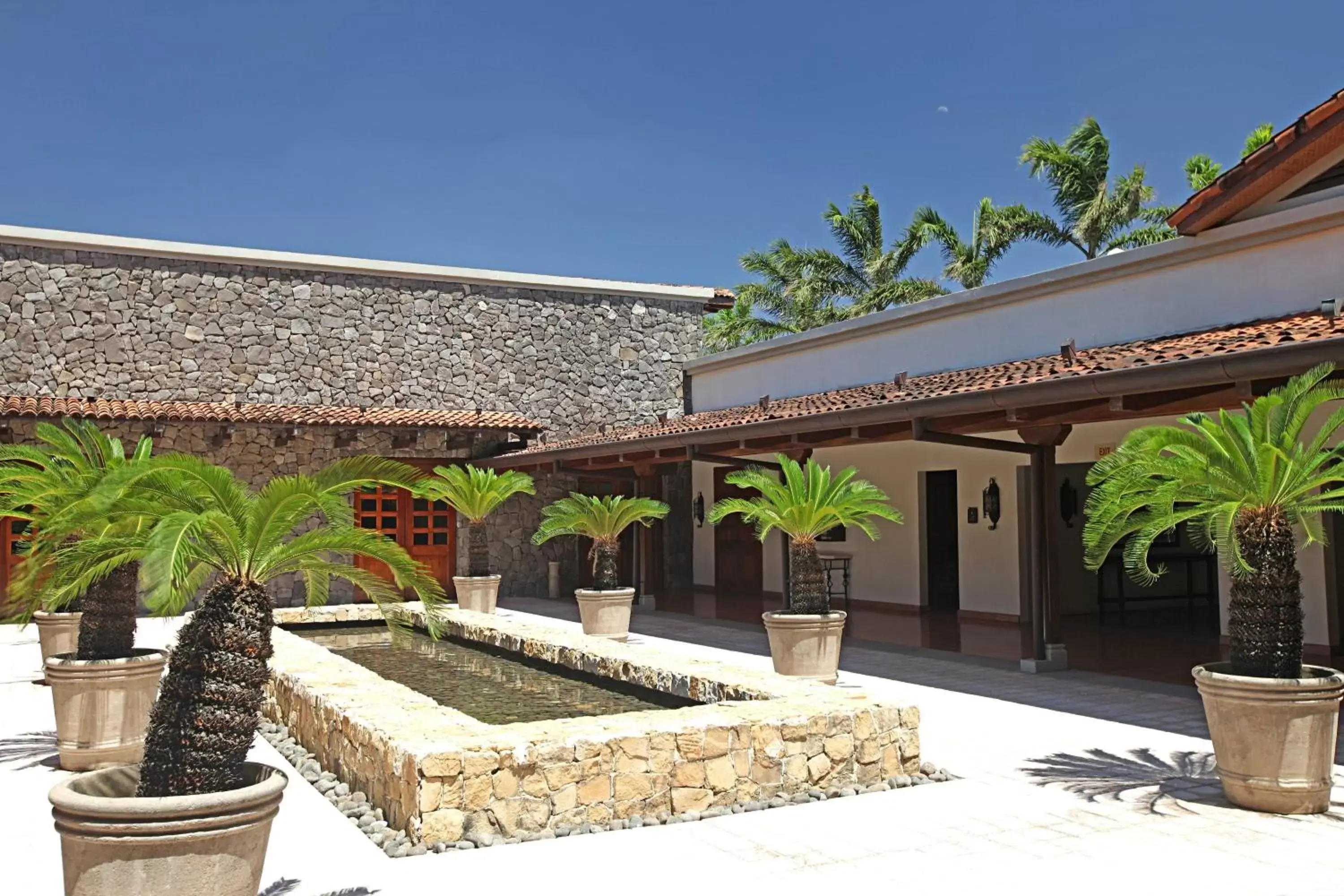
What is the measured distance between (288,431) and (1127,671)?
14265 mm

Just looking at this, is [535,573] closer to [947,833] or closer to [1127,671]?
[1127,671]

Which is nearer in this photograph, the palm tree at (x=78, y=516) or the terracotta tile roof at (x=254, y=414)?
the palm tree at (x=78, y=516)

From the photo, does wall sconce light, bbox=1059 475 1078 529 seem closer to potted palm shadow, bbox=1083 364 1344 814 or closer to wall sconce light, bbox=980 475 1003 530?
wall sconce light, bbox=980 475 1003 530

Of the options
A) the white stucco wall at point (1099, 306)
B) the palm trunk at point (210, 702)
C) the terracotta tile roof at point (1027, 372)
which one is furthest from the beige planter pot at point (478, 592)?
the palm trunk at point (210, 702)

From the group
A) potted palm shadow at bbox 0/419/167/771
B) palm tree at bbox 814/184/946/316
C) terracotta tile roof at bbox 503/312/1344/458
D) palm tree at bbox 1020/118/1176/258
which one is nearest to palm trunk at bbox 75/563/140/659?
potted palm shadow at bbox 0/419/167/771

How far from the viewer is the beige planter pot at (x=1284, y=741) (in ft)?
18.6

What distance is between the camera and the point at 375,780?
6062 mm

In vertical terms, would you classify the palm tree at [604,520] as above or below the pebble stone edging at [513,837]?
above

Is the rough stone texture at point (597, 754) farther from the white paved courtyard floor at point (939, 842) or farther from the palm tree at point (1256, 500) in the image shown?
the palm tree at point (1256, 500)

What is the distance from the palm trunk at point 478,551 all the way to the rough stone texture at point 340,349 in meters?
3.48

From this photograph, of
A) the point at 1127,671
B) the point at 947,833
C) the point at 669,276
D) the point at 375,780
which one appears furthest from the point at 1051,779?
the point at 669,276

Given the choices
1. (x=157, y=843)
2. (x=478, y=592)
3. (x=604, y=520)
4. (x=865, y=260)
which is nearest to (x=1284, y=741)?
(x=157, y=843)

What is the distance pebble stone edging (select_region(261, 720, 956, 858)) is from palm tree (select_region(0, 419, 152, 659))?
1.55m

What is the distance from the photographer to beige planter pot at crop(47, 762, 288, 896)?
3.93 meters
